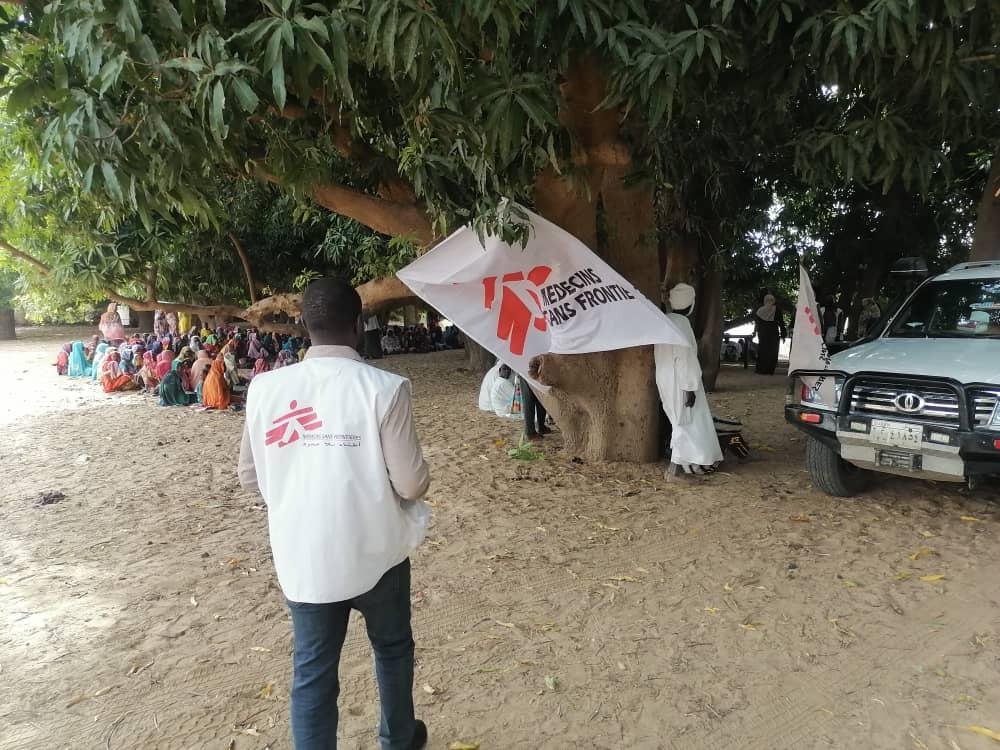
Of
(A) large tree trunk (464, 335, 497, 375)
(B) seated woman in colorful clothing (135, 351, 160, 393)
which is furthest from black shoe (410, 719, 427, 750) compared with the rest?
(A) large tree trunk (464, 335, 497, 375)

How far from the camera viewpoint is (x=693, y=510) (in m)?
5.18

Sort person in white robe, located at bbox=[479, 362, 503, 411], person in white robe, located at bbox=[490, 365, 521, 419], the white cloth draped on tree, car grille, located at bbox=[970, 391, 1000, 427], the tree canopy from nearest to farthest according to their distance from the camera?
the tree canopy, car grille, located at bbox=[970, 391, 1000, 427], the white cloth draped on tree, person in white robe, located at bbox=[490, 365, 521, 419], person in white robe, located at bbox=[479, 362, 503, 411]

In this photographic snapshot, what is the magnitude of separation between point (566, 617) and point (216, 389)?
29.6 feet

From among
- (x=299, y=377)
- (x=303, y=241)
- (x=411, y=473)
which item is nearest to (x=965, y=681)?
(x=411, y=473)

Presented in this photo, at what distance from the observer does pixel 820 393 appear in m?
5.08

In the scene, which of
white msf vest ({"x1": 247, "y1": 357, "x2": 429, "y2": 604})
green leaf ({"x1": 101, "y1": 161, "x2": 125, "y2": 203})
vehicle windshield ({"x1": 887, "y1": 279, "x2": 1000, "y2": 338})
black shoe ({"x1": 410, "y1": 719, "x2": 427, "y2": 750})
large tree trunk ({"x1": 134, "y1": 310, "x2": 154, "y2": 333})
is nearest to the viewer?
white msf vest ({"x1": 247, "y1": 357, "x2": 429, "y2": 604})

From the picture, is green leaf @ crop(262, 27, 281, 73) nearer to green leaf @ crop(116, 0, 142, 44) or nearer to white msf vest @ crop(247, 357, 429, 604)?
green leaf @ crop(116, 0, 142, 44)

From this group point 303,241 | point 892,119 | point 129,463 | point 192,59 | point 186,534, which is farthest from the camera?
point 303,241

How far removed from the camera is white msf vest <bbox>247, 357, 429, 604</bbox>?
1.94 meters

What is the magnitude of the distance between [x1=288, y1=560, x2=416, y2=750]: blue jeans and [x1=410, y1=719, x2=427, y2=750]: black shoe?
0.41m

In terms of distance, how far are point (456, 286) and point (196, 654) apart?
3.38 m

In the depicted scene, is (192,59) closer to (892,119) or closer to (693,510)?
(892,119)

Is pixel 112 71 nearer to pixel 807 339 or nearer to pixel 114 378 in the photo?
pixel 807 339

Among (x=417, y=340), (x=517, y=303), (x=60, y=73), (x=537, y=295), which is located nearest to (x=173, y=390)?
(x=517, y=303)
